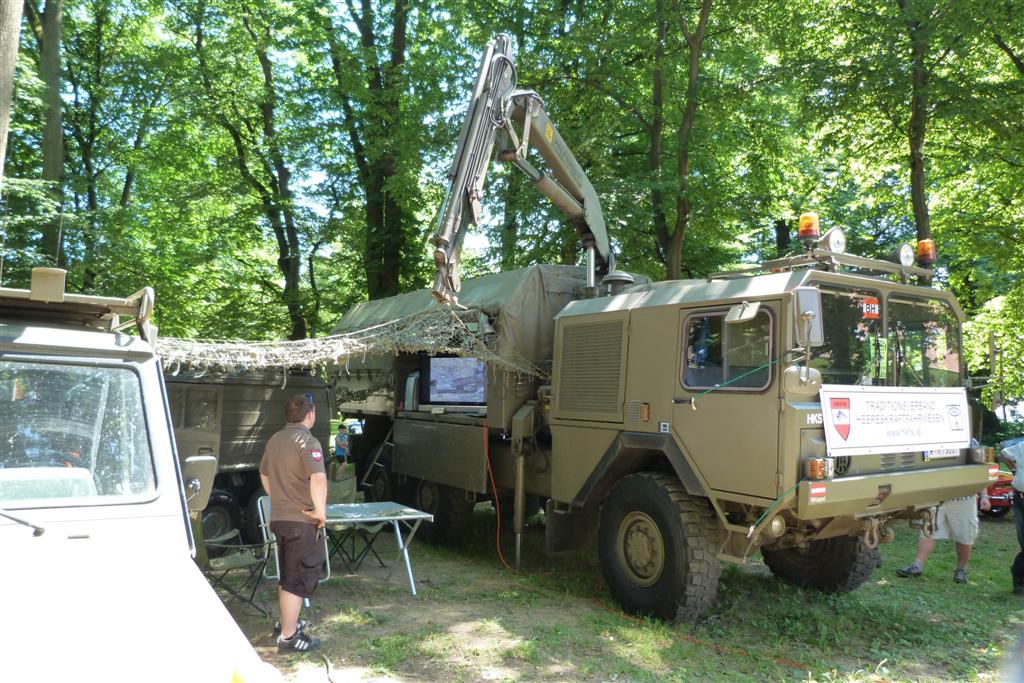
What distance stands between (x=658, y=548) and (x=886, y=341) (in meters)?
2.48

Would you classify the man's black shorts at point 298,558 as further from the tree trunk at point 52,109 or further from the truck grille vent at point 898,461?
the tree trunk at point 52,109

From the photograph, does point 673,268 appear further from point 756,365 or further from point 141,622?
point 141,622

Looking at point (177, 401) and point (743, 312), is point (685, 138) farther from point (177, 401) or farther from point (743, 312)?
point (177, 401)

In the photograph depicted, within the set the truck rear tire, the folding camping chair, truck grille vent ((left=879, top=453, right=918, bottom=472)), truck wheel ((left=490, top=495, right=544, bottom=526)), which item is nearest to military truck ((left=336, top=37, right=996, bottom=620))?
truck grille vent ((left=879, top=453, right=918, bottom=472))

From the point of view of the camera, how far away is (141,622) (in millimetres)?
2553

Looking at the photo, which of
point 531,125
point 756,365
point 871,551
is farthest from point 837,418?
point 531,125

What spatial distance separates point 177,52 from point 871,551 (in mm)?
16793

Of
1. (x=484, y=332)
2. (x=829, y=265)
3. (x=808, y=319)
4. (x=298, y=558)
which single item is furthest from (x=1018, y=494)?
(x=298, y=558)

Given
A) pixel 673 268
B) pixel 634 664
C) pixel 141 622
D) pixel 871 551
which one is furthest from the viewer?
pixel 673 268

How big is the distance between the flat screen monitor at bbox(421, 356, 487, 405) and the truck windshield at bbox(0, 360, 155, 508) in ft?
18.2

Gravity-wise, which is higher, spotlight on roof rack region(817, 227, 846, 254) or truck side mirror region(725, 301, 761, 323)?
spotlight on roof rack region(817, 227, 846, 254)

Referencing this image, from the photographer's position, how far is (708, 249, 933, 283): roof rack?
6133 mm

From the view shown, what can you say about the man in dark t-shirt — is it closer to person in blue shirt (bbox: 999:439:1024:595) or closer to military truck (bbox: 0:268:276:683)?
military truck (bbox: 0:268:276:683)

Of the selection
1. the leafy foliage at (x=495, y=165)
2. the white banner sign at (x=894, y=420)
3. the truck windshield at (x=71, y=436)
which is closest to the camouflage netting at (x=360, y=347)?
the truck windshield at (x=71, y=436)
